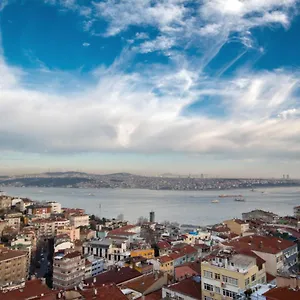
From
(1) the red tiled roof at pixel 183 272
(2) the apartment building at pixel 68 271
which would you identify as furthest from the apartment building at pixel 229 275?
(2) the apartment building at pixel 68 271

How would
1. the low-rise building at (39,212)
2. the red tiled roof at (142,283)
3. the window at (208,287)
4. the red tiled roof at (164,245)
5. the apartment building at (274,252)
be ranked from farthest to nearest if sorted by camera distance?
1. the low-rise building at (39,212)
2. the red tiled roof at (164,245)
3. the apartment building at (274,252)
4. the red tiled roof at (142,283)
5. the window at (208,287)

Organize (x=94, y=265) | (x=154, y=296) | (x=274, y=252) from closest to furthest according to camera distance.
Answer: (x=154, y=296), (x=274, y=252), (x=94, y=265)

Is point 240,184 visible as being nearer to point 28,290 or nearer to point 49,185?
point 49,185

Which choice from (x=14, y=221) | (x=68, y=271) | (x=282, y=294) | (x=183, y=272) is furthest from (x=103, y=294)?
(x=14, y=221)

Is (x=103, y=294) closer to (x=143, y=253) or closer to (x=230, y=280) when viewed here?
(x=230, y=280)

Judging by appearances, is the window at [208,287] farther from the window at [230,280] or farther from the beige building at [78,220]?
the beige building at [78,220]
